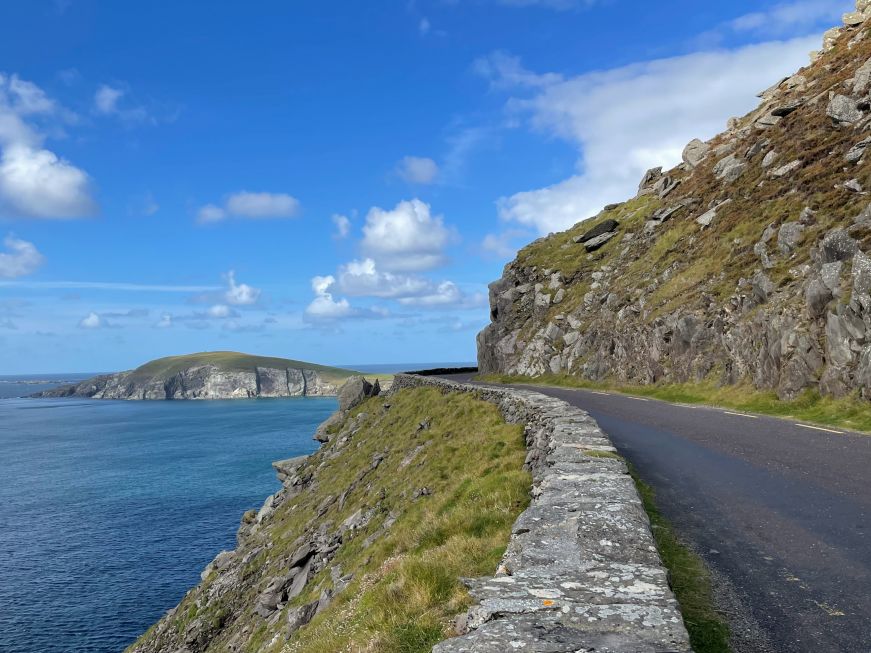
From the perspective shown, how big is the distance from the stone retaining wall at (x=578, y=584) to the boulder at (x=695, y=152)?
72697mm

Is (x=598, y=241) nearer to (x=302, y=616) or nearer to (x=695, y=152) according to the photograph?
(x=695, y=152)

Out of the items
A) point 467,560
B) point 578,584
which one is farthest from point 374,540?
point 578,584

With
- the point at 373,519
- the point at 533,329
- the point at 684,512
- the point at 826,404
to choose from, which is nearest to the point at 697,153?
the point at 533,329

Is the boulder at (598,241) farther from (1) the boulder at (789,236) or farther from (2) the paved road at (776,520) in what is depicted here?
(2) the paved road at (776,520)

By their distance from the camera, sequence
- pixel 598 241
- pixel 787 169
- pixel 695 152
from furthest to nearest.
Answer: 1. pixel 695 152
2. pixel 598 241
3. pixel 787 169

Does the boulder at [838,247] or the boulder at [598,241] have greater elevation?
the boulder at [598,241]

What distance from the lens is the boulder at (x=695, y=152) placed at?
237ft

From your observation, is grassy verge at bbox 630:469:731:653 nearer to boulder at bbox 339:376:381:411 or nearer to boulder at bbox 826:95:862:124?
boulder at bbox 826:95:862:124

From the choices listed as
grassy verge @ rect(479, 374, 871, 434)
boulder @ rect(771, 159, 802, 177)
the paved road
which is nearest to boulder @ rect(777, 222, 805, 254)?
grassy verge @ rect(479, 374, 871, 434)

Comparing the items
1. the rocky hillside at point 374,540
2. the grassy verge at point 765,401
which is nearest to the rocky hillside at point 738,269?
the grassy verge at point 765,401

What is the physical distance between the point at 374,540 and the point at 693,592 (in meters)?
14.3

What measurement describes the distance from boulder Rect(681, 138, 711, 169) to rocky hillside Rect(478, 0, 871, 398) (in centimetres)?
26

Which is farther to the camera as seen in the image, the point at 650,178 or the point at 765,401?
the point at 650,178

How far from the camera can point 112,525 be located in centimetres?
5744
